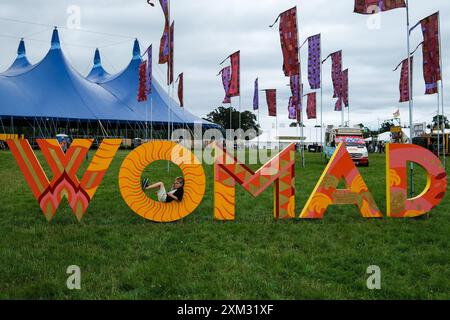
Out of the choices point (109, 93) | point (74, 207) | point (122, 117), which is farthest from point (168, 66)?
point (109, 93)

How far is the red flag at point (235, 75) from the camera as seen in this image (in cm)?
2391

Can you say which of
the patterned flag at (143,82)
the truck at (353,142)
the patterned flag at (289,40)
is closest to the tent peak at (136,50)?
the patterned flag at (143,82)

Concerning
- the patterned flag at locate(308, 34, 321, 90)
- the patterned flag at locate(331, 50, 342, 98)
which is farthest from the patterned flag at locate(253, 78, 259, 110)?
the patterned flag at locate(308, 34, 321, 90)

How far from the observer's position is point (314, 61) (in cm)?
1966

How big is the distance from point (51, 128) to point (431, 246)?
36.6 m

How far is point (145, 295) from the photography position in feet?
13.2

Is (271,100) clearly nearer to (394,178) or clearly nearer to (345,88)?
(345,88)

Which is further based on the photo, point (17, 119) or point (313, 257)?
point (17, 119)

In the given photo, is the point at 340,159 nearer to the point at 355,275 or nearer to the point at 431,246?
the point at 431,246

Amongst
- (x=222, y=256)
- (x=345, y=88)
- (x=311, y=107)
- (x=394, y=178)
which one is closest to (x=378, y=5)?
(x=394, y=178)

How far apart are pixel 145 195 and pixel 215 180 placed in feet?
4.28

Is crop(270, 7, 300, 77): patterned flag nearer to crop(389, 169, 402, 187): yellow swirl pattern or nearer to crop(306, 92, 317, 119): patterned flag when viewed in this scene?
crop(389, 169, 402, 187): yellow swirl pattern
